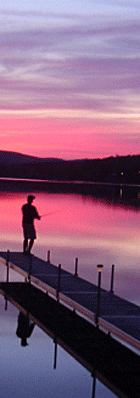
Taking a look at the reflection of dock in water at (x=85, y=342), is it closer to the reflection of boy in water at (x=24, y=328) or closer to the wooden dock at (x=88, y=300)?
the reflection of boy in water at (x=24, y=328)

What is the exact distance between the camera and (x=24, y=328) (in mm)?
16078

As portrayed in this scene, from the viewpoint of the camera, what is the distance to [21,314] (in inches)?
677

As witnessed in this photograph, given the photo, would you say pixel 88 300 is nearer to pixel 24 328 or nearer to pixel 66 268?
pixel 24 328

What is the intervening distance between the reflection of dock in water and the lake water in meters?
0.20

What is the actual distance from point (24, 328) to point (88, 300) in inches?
69.9

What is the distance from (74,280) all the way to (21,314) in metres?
2.07

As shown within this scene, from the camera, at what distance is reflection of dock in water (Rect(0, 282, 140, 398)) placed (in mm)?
12070

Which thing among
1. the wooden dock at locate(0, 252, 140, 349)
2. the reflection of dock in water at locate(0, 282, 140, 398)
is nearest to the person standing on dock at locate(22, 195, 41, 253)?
the wooden dock at locate(0, 252, 140, 349)

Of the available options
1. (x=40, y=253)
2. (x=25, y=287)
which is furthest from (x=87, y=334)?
(x=40, y=253)

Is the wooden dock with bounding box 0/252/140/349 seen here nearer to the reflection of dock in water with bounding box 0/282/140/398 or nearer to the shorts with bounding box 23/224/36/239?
the reflection of dock in water with bounding box 0/282/140/398

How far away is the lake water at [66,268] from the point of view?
480 inches

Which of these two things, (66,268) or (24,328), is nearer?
(24,328)

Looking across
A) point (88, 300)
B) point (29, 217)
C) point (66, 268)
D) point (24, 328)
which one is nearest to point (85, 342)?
point (88, 300)

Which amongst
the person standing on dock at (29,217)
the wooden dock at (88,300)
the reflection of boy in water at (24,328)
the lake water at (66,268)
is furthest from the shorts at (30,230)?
the reflection of boy in water at (24,328)
